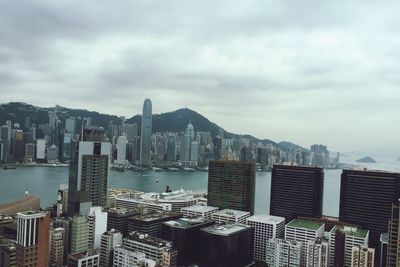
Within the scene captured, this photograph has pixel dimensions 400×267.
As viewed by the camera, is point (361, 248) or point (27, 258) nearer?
point (27, 258)

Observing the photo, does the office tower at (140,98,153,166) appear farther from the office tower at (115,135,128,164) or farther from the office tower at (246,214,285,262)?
the office tower at (246,214,285,262)

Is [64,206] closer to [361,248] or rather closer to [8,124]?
[361,248]

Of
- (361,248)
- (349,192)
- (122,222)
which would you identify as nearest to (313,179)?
(349,192)

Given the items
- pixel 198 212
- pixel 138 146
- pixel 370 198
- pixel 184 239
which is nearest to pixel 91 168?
pixel 198 212

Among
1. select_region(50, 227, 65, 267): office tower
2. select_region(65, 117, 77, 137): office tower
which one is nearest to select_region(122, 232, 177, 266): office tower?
select_region(50, 227, 65, 267): office tower

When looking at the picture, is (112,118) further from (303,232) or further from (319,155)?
(303,232)

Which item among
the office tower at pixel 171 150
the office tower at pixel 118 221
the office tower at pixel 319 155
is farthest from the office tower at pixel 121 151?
the office tower at pixel 118 221
